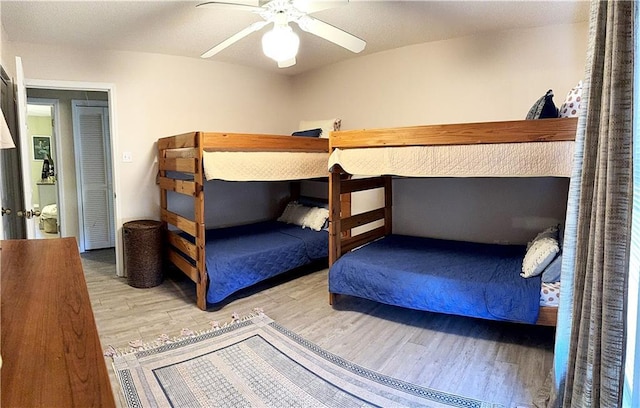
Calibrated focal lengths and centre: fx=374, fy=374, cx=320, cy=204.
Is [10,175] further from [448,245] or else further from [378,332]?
[448,245]

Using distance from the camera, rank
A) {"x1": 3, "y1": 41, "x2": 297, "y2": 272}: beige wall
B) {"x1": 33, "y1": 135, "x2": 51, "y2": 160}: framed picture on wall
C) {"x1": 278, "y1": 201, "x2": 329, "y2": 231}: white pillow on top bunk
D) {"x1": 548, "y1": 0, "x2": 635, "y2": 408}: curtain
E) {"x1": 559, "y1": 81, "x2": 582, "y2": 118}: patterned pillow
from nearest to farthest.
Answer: {"x1": 548, "y1": 0, "x2": 635, "y2": 408}: curtain < {"x1": 559, "y1": 81, "x2": 582, "y2": 118}: patterned pillow < {"x1": 3, "y1": 41, "x2": 297, "y2": 272}: beige wall < {"x1": 278, "y1": 201, "x2": 329, "y2": 231}: white pillow on top bunk < {"x1": 33, "y1": 135, "x2": 51, "y2": 160}: framed picture on wall

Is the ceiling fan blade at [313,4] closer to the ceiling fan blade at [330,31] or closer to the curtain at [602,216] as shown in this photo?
the ceiling fan blade at [330,31]

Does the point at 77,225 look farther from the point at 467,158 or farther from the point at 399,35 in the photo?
the point at 467,158

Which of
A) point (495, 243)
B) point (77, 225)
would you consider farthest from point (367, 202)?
point (77, 225)

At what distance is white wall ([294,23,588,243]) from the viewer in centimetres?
299

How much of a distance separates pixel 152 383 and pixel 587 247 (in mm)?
2154

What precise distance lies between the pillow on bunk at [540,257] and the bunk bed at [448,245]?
47 millimetres

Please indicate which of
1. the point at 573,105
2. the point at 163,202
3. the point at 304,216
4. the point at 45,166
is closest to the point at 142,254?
the point at 163,202

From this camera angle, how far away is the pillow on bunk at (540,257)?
229 centimetres

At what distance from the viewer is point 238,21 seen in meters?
2.89

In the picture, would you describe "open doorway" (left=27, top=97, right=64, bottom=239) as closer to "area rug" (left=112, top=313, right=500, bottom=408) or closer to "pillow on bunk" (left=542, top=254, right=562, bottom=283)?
"area rug" (left=112, top=313, right=500, bottom=408)

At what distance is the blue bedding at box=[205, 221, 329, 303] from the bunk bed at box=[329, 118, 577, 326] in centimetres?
56

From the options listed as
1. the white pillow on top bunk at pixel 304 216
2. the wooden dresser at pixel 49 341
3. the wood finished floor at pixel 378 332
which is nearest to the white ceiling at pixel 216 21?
the white pillow on top bunk at pixel 304 216

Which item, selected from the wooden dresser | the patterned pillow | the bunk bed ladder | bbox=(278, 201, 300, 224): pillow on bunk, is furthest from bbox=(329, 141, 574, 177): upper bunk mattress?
the wooden dresser
